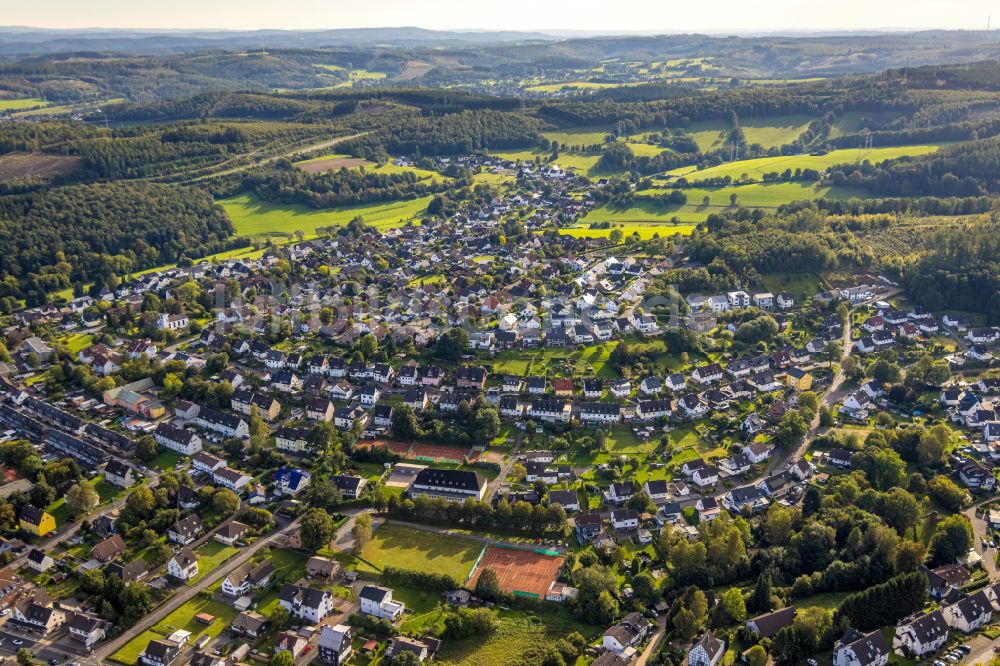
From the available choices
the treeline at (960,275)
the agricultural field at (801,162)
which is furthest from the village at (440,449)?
the agricultural field at (801,162)

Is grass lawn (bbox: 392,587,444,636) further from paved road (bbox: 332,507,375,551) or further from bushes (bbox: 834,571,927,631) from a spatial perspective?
bushes (bbox: 834,571,927,631)

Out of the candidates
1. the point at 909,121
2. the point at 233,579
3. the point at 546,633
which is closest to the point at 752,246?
the point at 546,633

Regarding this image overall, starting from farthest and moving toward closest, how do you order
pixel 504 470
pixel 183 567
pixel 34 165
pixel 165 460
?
pixel 34 165 < pixel 165 460 < pixel 504 470 < pixel 183 567

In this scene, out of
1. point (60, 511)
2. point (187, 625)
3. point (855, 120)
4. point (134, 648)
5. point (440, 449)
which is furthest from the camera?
point (855, 120)

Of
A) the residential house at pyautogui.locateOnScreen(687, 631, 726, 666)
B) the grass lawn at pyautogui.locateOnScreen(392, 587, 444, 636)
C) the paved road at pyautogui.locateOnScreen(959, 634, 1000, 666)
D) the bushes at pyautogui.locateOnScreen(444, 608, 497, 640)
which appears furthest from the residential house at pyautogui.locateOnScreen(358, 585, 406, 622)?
the paved road at pyautogui.locateOnScreen(959, 634, 1000, 666)

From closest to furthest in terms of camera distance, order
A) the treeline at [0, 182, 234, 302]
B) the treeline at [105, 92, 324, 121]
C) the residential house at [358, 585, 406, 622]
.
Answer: the residential house at [358, 585, 406, 622] → the treeline at [0, 182, 234, 302] → the treeline at [105, 92, 324, 121]

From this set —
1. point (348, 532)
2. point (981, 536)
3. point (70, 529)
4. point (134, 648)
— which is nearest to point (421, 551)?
point (348, 532)

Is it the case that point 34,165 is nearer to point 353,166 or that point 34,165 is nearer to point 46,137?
point 46,137
